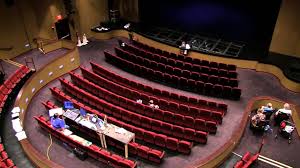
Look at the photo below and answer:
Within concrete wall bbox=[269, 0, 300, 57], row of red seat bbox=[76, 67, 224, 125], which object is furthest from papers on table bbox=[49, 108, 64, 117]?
concrete wall bbox=[269, 0, 300, 57]

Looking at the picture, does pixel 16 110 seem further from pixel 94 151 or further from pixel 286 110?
pixel 286 110

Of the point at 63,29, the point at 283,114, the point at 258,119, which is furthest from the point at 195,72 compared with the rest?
the point at 63,29

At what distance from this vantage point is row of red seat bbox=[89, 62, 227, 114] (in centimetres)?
969

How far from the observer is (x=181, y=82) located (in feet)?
36.4

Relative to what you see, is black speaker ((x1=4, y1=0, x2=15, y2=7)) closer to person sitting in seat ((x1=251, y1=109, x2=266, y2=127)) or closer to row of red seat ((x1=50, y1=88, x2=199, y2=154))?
row of red seat ((x1=50, y1=88, x2=199, y2=154))

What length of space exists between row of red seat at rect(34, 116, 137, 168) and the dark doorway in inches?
249

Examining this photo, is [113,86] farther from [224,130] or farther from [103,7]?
[103,7]

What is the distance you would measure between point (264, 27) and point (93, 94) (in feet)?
26.9

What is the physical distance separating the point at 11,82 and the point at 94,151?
184 inches

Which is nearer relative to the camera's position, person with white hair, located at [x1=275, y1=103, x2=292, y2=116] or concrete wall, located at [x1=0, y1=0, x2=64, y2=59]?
person with white hair, located at [x1=275, y1=103, x2=292, y2=116]

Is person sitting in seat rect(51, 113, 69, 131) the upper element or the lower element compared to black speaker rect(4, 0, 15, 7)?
lower

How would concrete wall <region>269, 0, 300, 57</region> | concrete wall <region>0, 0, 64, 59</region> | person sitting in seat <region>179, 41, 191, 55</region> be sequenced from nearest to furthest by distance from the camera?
1. concrete wall <region>269, 0, 300, 57</region>
2. concrete wall <region>0, 0, 64, 59</region>
3. person sitting in seat <region>179, 41, 191, 55</region>

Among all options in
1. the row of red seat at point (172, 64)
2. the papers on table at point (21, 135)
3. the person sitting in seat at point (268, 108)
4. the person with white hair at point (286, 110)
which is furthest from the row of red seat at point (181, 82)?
the papers on table at point (21, 135)

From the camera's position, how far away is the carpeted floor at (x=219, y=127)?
8.15m
